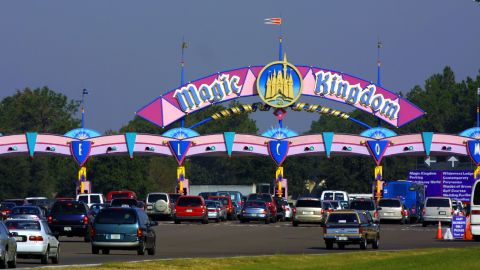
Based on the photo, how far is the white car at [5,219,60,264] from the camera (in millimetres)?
36344

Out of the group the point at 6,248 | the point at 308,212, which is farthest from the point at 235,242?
the point at 6,248

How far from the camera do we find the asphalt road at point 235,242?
4272 cm

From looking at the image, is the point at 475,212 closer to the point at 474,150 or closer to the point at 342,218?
the point at 342,218

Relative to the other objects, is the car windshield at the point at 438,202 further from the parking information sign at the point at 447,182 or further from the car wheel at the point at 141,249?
the car wheel at the point at 141,249

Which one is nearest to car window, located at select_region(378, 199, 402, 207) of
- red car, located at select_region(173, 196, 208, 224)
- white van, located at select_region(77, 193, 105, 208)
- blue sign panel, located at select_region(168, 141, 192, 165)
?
red car, located at select_region(173, 196, 208, 224)

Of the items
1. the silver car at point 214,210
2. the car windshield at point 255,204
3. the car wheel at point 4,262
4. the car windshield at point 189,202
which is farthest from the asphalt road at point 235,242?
the silver car at point 214,210

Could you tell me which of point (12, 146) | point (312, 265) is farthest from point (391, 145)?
point (312, 265)

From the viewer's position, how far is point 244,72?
9500 cm

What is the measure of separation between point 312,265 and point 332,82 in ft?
190

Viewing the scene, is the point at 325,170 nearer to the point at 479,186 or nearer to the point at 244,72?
the point at 244,72

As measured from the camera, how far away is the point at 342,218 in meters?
48.0

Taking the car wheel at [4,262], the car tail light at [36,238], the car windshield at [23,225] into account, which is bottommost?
the car wheel at [4,262]

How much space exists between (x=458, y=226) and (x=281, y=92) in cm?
3749

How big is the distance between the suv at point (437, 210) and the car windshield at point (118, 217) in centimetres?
3714
